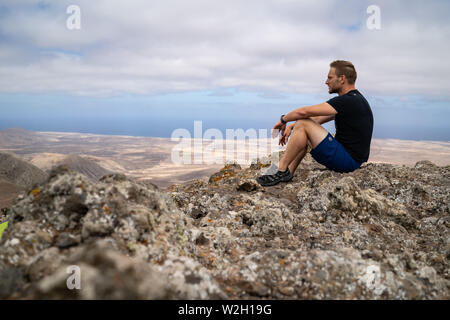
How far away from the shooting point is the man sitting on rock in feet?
22.2

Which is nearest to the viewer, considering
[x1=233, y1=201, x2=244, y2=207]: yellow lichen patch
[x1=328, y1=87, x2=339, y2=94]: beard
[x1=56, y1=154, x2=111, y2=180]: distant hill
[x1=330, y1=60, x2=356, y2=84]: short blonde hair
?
[x1=233, y1=201, x2=244, y2=207]: yellow lichen patch

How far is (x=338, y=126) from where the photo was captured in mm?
7246

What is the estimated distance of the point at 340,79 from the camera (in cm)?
695

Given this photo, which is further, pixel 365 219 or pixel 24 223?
pixel 365 219

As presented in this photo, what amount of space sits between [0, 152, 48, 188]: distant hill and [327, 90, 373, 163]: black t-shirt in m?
46.2

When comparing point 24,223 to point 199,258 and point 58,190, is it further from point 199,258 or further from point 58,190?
point 199,258

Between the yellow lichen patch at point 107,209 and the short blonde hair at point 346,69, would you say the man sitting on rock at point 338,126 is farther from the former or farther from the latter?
the yellow lichen patch at point 107,209

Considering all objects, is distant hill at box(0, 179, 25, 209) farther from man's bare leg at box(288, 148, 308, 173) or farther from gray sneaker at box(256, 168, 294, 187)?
man's bare leg at box(288, 148, 308, 173)

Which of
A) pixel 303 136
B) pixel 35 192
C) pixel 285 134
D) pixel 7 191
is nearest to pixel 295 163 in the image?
pixel 285 134

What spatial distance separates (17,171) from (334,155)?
166 feet

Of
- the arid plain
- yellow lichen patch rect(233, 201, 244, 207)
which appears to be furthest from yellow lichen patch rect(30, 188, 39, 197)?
the arid plain
